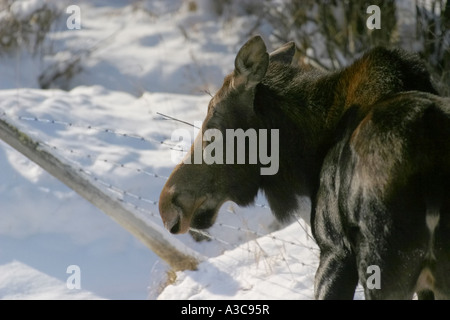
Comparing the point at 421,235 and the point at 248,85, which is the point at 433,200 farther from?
the point at 248,85

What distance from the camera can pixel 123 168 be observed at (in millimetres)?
8773

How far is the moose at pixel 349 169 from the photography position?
11.3ft

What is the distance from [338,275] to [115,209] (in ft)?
10.5

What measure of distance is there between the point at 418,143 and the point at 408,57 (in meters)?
0.98

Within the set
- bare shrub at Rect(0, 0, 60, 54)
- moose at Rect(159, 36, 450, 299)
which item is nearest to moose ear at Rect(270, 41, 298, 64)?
moose at Rect(159, 36, 450, 299)

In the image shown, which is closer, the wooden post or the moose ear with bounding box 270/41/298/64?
the moose ear with bounding box 270/41/298/64

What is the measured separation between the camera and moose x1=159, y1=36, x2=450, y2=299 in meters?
3.44

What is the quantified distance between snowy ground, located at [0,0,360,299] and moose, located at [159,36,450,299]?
1.72m

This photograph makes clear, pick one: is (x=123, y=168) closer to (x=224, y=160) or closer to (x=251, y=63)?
(x=224, y=160)

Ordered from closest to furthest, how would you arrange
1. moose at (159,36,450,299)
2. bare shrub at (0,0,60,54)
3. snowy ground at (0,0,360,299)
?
1. moose at (159,36,450,299)
2. snowy ground at (0,0,360,299)
3. bare shrub at (0,0,60,54)

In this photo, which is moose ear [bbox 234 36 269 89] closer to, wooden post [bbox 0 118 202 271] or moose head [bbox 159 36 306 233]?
moose head [bbox 159 36 306 233]

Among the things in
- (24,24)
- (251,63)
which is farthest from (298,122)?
(24,24)
